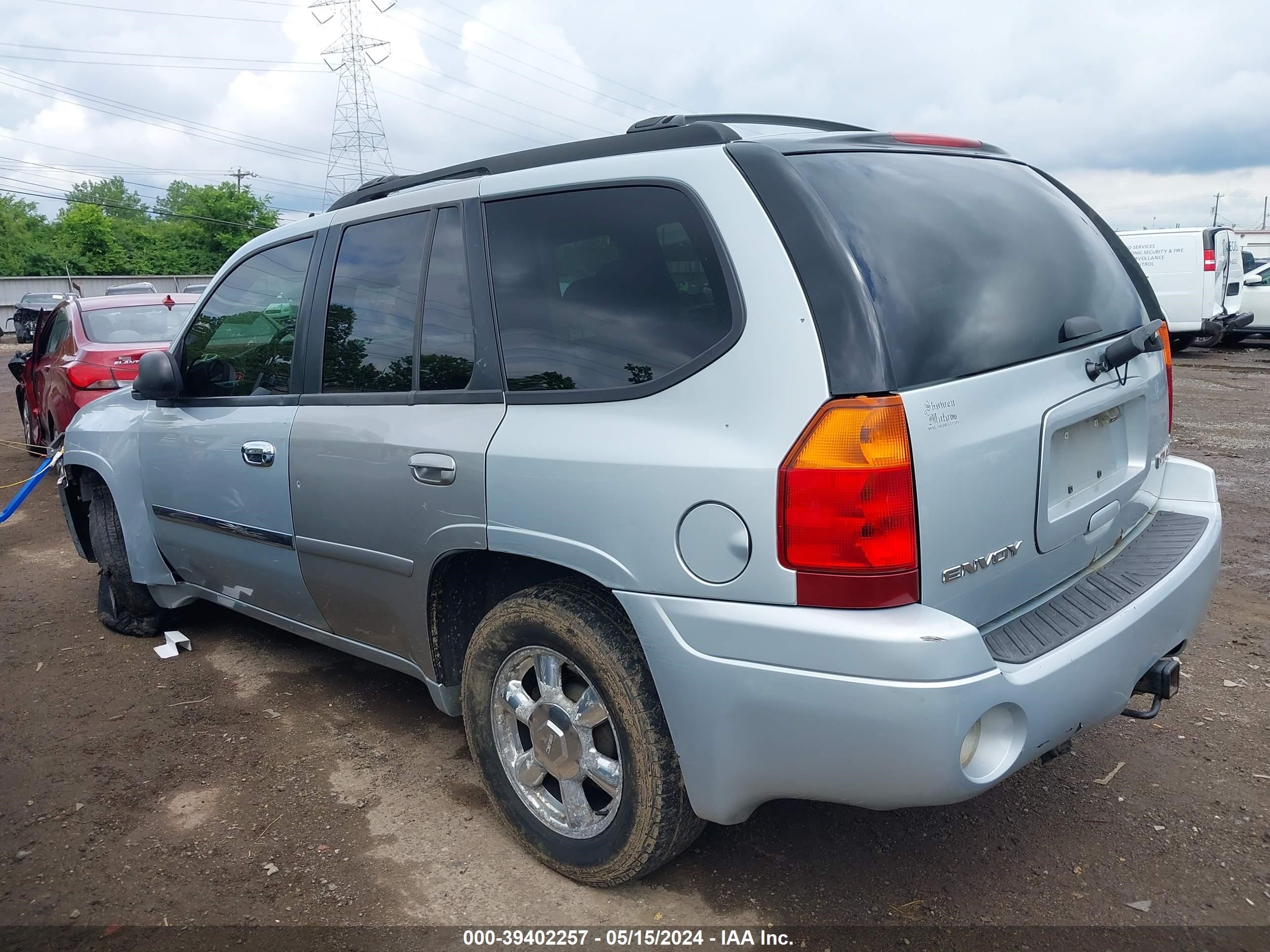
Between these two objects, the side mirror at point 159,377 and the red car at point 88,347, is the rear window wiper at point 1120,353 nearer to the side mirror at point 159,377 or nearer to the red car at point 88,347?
the side mirror at point 159,377

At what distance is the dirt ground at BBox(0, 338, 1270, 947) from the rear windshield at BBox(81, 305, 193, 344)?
178 inches

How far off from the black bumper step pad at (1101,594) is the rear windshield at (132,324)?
7.51m

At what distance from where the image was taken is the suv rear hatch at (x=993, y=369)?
212cm

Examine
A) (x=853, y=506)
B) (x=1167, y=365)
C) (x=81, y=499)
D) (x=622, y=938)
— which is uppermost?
(x=1167, y=365)

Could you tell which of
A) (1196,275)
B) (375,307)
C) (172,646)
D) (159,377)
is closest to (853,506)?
(375,307)

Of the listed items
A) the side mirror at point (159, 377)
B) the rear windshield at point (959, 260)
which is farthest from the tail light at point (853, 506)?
the side mirror at point (159, 377)

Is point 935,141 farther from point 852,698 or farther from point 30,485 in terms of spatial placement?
point 30,485

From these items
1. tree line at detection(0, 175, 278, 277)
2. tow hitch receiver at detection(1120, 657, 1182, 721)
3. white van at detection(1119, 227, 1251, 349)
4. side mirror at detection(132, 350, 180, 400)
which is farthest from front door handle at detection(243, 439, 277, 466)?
tree line at detection(0, 175, 278, 277)

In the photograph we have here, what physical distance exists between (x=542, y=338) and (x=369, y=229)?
1019 mm

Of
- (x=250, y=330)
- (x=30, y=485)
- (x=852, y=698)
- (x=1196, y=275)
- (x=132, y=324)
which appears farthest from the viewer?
(x=1196, y=275)

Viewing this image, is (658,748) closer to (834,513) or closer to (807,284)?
(834,513)

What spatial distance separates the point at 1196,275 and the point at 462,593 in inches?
673

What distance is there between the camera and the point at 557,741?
2.63 meters

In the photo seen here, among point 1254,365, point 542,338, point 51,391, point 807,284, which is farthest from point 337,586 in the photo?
point 1254,365
